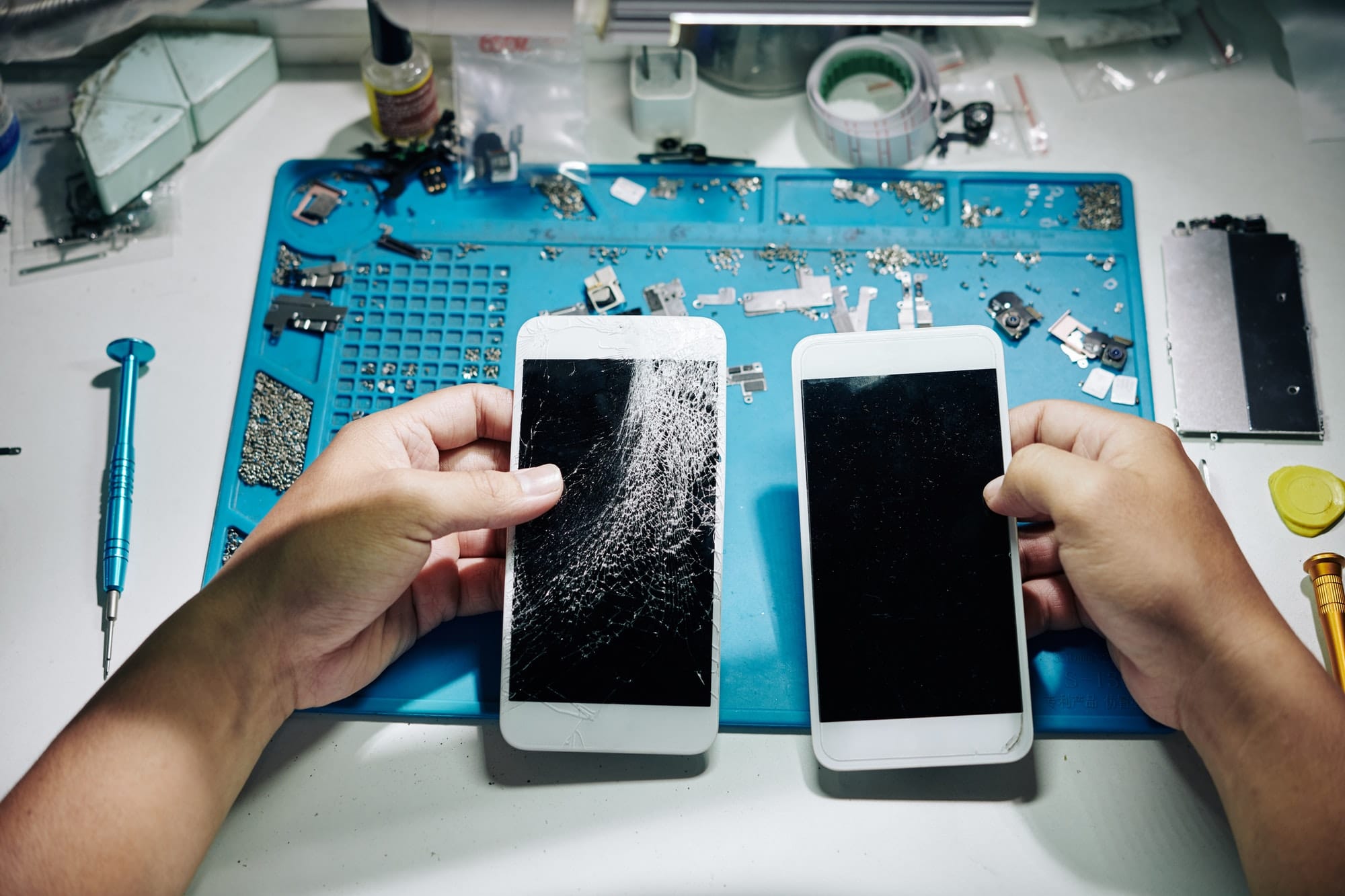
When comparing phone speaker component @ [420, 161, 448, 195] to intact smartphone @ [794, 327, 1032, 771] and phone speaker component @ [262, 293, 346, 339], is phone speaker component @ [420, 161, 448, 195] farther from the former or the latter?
intact smartphone @ [794, 327, 1032, 771]

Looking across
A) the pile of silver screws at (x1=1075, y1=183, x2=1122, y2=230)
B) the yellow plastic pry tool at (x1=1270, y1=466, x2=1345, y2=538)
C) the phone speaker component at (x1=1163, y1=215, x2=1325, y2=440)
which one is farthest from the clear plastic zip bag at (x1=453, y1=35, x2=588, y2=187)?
the yellow plastic pry tool at (x1=1270, y1=466, x2=1345, y2=538)

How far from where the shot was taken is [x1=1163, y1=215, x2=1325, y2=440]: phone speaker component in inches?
51.9

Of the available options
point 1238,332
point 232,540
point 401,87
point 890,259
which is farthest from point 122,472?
point 1238,332

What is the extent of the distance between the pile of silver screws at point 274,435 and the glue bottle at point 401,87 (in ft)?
1.37

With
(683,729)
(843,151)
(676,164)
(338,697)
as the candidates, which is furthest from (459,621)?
(843,151)

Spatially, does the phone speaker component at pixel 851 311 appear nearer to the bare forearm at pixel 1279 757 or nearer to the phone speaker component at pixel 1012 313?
the phone speaker component at pixel 1012 313

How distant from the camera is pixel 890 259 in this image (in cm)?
140

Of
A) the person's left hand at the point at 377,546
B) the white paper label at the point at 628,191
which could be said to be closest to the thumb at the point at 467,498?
the person's left hand at the point at 377,546

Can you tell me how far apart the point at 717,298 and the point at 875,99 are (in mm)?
415

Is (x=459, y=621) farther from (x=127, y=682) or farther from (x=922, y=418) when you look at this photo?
(x=922, y=418)

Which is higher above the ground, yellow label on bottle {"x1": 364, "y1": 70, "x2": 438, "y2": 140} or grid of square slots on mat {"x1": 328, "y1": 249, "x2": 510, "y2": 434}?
yellow label on bottle {"x1": 364, "y1": 70, "x2": 438, "y2": 140}

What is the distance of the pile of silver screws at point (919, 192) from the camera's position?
1.44 m

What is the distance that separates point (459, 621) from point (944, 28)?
116 centimetres

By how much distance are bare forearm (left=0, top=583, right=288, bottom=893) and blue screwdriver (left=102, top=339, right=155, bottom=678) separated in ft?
0.73
